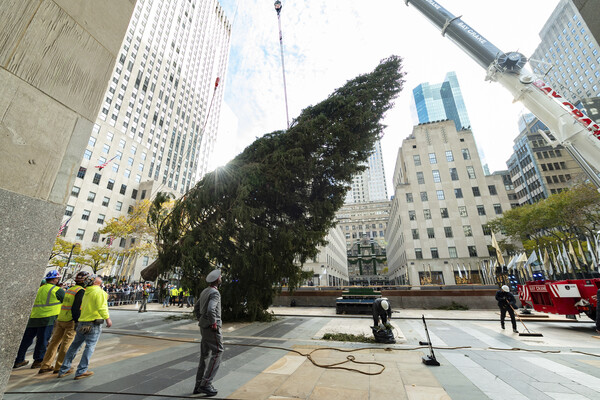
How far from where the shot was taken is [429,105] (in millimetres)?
190375

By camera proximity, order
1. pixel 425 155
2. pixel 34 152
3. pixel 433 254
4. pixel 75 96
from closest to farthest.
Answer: pixel 34 152
pixel 75 96
pixel 433 254
pixel 425 155

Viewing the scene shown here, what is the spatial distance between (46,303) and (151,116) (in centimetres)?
6560

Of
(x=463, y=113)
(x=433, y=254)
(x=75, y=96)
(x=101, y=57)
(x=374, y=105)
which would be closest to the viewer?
(x=75, y=96)

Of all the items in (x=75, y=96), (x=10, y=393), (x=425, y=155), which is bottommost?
(x=10, y=393)

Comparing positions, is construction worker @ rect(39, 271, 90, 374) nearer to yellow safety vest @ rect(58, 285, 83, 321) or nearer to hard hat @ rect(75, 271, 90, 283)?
yellow safety vest @ rect(58, 285, 83, 321)

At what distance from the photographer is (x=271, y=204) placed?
1243cm

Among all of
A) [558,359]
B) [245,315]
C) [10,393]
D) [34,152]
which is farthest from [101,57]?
[245,315]

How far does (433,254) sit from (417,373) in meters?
41.2

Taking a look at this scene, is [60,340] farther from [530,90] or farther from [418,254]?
[418,254]

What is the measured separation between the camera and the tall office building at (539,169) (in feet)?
194

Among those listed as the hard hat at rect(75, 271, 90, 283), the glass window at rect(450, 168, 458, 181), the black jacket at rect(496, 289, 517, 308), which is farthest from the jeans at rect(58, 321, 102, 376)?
the glass window at rect(450, 168, 458, 181)

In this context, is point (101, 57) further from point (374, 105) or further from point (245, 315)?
point (374, 105)

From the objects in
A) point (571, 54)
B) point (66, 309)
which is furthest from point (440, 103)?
→ point (66, 309)

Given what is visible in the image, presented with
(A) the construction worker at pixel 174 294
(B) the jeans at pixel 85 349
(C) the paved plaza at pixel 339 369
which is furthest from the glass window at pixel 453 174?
(B) the jeans at pixel 85 349
